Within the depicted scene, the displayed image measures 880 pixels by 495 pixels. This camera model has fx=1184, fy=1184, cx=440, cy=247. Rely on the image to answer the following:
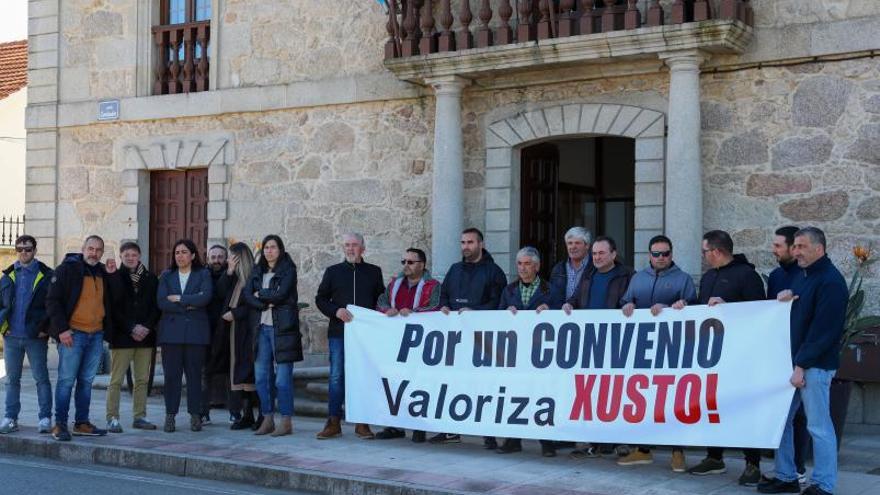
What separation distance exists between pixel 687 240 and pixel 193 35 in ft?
24.7

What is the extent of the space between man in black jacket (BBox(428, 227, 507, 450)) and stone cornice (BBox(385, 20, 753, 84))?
2.74 m

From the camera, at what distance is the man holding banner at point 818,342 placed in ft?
24.7

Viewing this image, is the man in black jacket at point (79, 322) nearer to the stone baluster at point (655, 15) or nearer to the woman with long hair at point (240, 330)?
the woman with long hair at point (240, 330)

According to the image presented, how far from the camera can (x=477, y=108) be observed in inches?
519

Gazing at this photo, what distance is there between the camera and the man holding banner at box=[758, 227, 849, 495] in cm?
753

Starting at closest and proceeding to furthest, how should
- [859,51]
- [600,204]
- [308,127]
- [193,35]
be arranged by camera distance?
[859,51] → [308,127] → [193,35] → [600,204]

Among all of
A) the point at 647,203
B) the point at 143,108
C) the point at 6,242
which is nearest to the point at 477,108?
the point at 647,203

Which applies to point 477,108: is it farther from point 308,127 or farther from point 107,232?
point 107,232

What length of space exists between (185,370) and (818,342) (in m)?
5.70

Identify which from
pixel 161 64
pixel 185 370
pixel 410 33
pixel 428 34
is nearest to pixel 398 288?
pixel 185 370

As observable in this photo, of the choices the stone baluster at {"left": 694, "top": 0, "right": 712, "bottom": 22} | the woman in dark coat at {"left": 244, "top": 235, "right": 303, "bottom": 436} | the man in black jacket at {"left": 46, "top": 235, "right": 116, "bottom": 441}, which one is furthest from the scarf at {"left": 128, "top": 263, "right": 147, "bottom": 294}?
the stone baluster at {"left": 694, "top": 0, "right": 712, "bottom": 22}

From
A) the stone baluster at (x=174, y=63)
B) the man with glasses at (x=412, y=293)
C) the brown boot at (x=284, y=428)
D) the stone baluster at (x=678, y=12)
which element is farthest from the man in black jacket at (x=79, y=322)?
the stone baluster at (x=678, y=12)

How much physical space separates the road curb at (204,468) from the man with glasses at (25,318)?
0.48m

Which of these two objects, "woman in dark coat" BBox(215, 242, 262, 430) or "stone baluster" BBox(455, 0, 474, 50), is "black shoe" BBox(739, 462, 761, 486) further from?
"stone baluster" BBox(455, 0, 474, 50)
